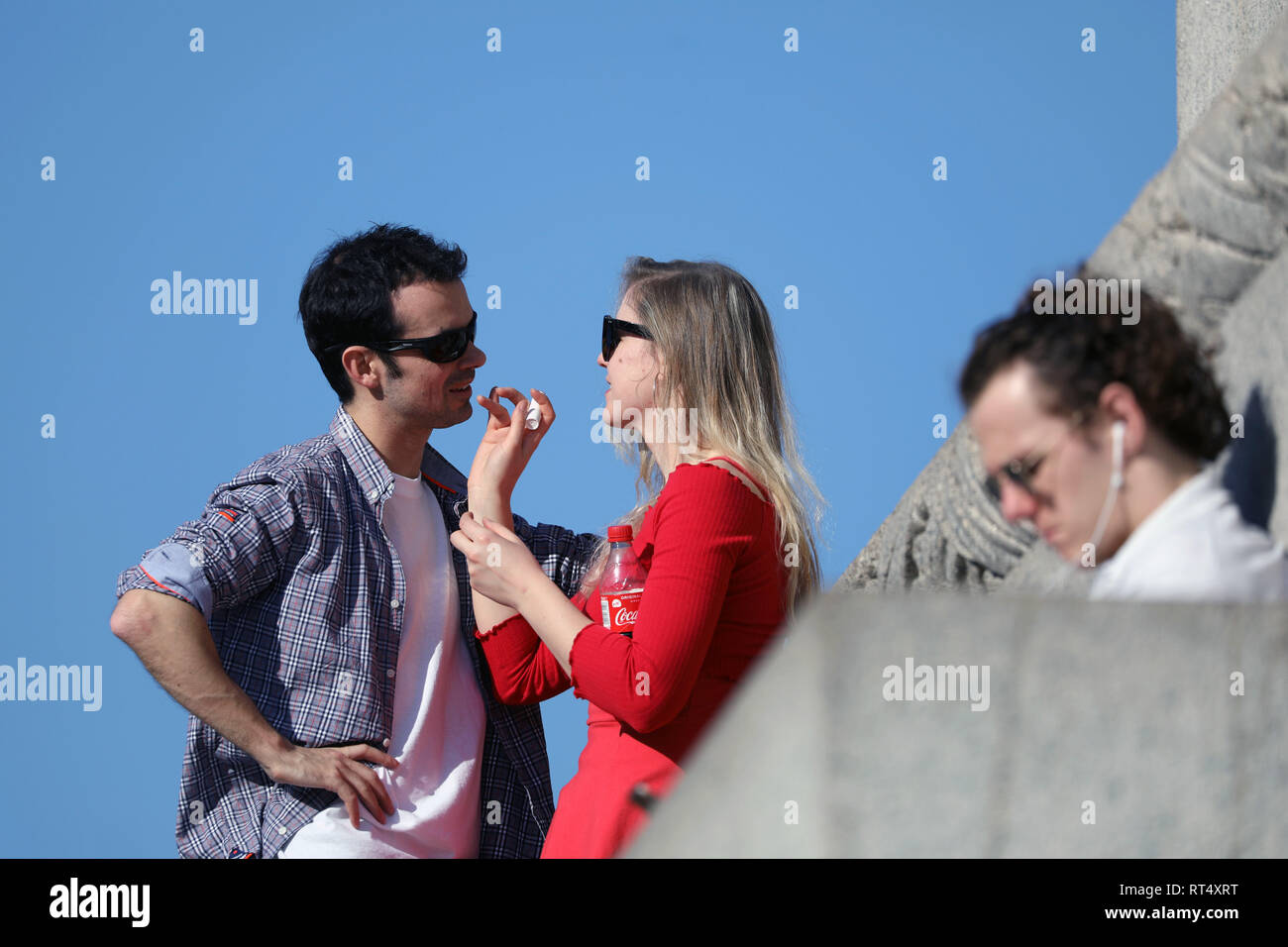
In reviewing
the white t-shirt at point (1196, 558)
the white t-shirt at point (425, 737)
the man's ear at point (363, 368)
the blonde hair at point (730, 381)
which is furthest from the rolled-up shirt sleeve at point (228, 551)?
the white t-shirt at point (1196, 558)

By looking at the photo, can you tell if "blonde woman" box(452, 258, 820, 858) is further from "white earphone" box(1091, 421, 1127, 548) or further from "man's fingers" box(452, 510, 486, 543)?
"white earphone" box(1091, 421, 1127, 548)

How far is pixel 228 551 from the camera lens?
2.89 m

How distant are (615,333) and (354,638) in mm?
994

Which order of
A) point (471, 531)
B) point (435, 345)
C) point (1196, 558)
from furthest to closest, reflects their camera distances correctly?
point (435, 345) → point (471, 531) → point (1196, 558)

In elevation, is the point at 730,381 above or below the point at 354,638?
above

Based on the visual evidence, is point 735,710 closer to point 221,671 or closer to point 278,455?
point 221,671

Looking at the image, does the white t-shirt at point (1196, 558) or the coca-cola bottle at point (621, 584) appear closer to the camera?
the white t-shirt at point (1196, 558)

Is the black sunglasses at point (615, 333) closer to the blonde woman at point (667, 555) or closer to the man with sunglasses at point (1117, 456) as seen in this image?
the blonde woman at point (667, 555)

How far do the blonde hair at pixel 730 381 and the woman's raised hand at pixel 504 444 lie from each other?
0.34 m

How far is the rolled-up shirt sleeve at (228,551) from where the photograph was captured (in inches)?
112

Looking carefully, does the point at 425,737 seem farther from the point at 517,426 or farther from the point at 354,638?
the point at 517,426

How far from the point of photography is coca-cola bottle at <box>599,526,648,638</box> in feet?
8.72

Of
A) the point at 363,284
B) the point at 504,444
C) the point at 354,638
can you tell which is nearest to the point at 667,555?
the point at 504,444
